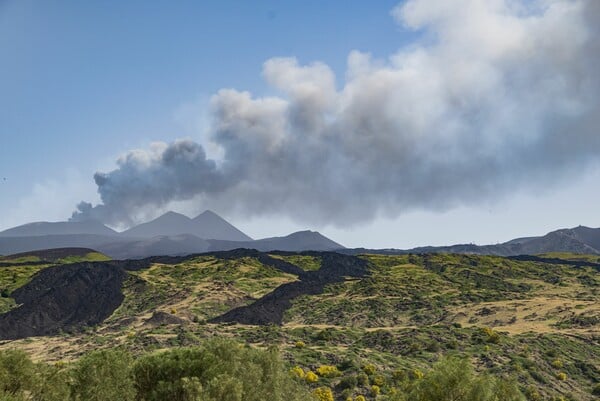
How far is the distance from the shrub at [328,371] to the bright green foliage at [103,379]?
21.6 meters

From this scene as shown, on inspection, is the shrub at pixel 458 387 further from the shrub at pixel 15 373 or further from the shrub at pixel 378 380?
the shrub at pixel 15 373

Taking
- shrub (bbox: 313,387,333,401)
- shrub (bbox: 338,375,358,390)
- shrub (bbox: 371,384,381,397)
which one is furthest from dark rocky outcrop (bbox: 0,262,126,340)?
shrub (bbox: 371,384,381,397)

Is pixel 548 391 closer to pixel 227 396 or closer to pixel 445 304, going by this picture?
pixel 227 396

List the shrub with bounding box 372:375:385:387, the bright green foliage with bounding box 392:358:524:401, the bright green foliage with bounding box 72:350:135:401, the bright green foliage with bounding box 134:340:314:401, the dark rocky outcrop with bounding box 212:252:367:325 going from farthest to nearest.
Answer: the dark rocky outcrop with bounding box 212:252:367:325 → the shrub with bounding box 372:375:385:387 → the bright green foliage with bounding box 134:340:314:401 → the bright green foliage with bounding box 72:350:135:401 → the bright green foliage with bounding box 392:358:524:401

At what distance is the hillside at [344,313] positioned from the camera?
172 feet

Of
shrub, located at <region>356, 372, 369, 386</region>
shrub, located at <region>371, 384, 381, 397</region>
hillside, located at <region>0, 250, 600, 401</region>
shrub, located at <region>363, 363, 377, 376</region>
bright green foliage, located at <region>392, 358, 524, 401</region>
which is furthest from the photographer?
hillside, located at <region>0, 250, 600, 401</region>

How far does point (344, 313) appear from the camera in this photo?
87125 mm

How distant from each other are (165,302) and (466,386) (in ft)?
259

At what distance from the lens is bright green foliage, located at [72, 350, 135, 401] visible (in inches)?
1018

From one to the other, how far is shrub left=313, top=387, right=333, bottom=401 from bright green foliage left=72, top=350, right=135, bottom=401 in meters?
17.3

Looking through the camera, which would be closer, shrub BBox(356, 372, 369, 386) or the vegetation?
the vegetation

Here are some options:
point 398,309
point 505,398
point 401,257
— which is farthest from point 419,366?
point 401,257

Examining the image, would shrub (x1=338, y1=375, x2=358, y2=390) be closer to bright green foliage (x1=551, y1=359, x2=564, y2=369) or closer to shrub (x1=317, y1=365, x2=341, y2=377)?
shrub (x1=317, y1=365, x2=341, y2=377)

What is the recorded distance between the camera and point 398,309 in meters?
89.4
